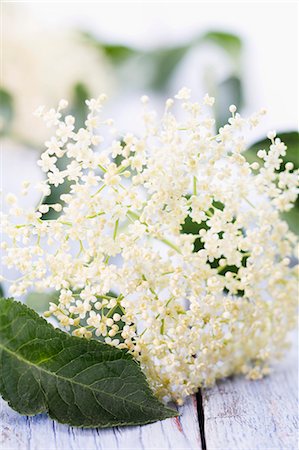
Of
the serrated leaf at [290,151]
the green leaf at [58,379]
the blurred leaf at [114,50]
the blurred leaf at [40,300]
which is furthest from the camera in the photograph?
the blurred leaf at [114,50]

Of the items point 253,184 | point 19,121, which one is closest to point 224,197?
point 253,184

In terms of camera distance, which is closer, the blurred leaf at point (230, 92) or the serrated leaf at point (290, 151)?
the serrated leaf at point (290, 151)

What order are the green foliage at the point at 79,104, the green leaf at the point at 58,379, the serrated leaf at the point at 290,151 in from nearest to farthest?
the green leaf at the point at 58,379
the serrated leaf at the point at 290,151
the green foliage at the point at 79,104

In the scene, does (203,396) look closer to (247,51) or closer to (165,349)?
(165,349)

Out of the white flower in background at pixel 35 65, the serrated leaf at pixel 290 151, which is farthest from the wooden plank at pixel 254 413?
the white flower in background at pixel 35 65

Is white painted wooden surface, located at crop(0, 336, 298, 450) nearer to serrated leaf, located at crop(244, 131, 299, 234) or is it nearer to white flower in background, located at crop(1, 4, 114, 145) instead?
serrated leaf, located at crop(244, 131, 299, 234)

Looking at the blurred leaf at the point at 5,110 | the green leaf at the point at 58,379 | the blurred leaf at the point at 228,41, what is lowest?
the green leaf at the point at 58,379

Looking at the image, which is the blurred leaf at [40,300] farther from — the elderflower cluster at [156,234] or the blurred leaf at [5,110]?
the blurred leaf at [5,110]

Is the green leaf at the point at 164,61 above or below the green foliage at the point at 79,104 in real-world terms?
above
